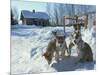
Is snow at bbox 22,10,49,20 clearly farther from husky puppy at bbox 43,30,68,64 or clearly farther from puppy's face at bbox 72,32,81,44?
puppy's face at bbox 72,32,81,44

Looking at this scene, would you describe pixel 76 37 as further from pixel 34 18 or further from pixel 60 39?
pixel 34 18

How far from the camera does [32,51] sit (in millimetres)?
1863

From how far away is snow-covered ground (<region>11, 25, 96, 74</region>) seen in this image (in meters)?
1.80

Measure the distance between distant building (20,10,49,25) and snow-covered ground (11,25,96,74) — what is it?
0.15ft

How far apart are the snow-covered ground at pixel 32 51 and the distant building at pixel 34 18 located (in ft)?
0.15

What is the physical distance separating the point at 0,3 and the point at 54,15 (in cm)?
53

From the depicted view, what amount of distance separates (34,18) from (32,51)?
31cm

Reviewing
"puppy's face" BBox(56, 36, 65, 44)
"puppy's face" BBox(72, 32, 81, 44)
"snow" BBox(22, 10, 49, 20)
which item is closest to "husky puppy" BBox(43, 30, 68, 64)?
"puppy's face" BBox(56, 36, 65, 44)

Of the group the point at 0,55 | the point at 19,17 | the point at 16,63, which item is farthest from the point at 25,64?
the point at 19,17

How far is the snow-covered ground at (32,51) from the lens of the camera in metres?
1.80

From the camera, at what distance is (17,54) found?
181 centimetres

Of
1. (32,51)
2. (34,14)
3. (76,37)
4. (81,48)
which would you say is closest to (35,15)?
(34,14)

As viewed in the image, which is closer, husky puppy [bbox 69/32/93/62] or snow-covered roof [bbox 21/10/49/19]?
snow-covered roof [bbox 21/10/49/19]

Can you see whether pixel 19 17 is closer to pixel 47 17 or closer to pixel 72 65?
pixel 47 17
